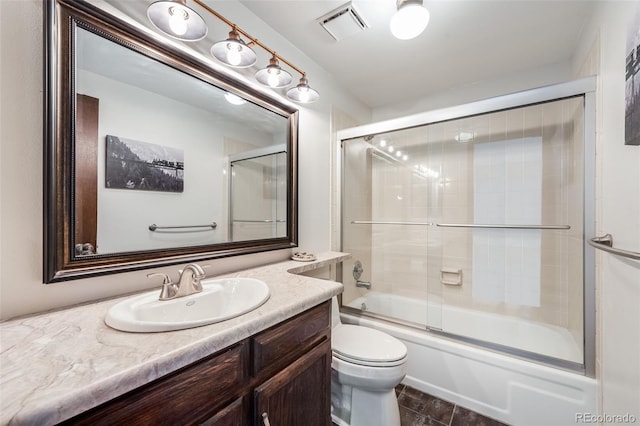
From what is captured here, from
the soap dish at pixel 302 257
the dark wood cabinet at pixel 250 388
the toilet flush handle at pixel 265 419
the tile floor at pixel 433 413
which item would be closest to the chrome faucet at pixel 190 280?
the dark wood cabinet at pixel 250 388

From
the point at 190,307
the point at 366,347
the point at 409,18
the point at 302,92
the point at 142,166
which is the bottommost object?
the point at 366,347

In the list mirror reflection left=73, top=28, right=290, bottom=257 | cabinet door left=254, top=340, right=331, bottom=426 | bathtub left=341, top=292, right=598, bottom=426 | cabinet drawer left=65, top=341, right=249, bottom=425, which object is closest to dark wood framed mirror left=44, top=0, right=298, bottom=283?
mirror reflection left=73, top=28, right=290, bottom=257

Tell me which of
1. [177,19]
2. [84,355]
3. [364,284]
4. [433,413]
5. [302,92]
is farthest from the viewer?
[364,284]

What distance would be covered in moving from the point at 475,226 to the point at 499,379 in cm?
115

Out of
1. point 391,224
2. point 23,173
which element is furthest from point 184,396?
point 391,224

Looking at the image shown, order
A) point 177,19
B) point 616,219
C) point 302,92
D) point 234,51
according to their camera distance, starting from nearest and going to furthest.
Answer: point 177,19
point 616,219
point 234,51
point 302,92

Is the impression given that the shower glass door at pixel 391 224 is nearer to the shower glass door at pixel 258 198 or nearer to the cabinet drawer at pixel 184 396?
the shower glass door at pixel 258 198

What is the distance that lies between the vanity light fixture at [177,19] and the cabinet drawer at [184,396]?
1229 mm

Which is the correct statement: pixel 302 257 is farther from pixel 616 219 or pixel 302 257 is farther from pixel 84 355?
pixel 616 219

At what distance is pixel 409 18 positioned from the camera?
1254 millimetres

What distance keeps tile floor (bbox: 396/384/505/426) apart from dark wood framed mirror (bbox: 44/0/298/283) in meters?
1.34

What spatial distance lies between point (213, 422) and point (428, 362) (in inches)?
60.2

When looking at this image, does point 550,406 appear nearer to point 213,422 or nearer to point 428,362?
point 428,362

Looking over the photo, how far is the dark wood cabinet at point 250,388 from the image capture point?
55 cm
